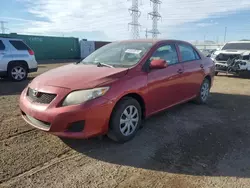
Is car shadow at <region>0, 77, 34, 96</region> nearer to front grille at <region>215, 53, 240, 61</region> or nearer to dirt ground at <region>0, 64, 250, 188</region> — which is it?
dirt ground at <region>0, 64, 250, 188</region>

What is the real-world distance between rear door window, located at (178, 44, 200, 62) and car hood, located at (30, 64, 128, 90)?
6.37 feet

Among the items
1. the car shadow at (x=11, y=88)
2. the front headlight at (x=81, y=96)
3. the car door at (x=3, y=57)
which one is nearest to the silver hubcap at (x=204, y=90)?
the front headlight at (x=81, y=96)

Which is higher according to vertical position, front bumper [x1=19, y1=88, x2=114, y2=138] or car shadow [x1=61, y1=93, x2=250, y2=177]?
front bumper [x1=19, y1=88, x2=114, y2=138]

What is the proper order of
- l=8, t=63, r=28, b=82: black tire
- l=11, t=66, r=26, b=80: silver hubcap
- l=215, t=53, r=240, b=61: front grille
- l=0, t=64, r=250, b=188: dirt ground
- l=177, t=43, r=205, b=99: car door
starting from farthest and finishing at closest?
l=215, t=53, r=240, b=61: front grille
l=11, t=66, r=26, b=80: silver hubcap
l=8, t=63, r=28, b=82: black tire
l=177, t=43, r=205, b=99: car door
l=0, t=64, r=250, b=188: dirt ground

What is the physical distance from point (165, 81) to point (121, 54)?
0.94 metres

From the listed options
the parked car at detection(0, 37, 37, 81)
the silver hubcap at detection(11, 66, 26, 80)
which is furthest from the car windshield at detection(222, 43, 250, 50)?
the silver hubcap at detection(11, 66, 26, 80)

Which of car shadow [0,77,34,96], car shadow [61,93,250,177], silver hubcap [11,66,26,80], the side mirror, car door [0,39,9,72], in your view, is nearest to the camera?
car shadow [61,93,250,177]

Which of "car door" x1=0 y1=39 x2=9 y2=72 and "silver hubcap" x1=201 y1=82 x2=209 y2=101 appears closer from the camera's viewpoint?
"silver hubcap" x1=201 y1=82 x2=209 y2=101

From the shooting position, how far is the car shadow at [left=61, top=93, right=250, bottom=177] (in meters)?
3.01

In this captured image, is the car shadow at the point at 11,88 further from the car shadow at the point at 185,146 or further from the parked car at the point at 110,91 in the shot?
the car shadow at the point at 185,146

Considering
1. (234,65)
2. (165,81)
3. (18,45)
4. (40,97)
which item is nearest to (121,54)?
(165,81)

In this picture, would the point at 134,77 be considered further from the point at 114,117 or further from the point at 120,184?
the point at 120,184

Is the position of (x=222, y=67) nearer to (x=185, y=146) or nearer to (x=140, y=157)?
(x=185, y=146)

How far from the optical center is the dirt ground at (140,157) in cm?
267
